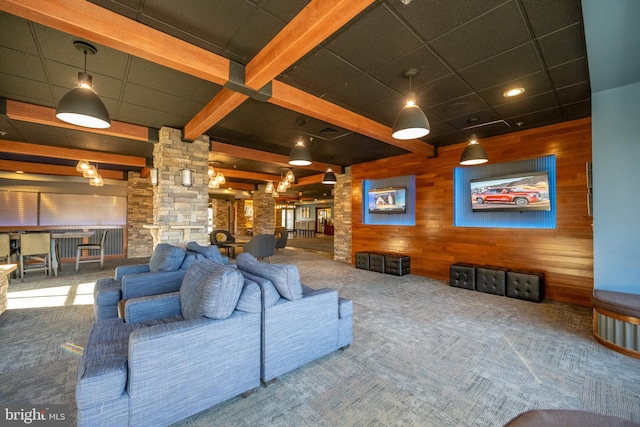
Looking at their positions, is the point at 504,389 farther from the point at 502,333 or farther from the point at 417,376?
the point at 502,333

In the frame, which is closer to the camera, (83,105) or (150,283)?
(83,105)

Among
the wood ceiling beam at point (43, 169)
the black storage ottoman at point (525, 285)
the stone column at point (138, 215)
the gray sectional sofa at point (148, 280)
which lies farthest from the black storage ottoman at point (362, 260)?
the wood ceiling beam at point (43, 169)

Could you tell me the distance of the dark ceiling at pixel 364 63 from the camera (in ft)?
7.07

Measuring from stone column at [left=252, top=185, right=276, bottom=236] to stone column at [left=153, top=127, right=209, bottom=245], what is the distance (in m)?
6.21

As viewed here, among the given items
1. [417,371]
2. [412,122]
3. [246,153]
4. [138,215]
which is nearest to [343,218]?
[246,153]

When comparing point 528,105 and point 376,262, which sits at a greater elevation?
point 528,105

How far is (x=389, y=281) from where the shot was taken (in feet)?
18.5

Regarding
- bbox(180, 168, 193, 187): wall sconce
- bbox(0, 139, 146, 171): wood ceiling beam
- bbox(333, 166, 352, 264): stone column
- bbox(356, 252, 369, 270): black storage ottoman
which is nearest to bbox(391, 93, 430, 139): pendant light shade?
bbox(180, 168, 193, 187): wall sconce

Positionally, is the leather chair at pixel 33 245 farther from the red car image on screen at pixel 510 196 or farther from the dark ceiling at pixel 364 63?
the red car image on screen at pixel 510 196

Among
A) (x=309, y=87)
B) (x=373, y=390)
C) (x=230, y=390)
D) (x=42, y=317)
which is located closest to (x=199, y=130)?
(x=309, y=87)

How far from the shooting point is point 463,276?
508cm

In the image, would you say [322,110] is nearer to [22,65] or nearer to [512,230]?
[22,65]

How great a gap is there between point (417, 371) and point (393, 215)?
16.4 feet

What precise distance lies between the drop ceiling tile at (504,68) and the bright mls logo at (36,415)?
4.52 meters
